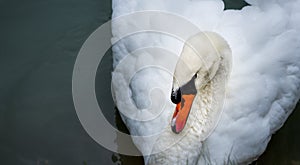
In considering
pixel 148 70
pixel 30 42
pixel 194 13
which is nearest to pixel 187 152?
pixel 148 70

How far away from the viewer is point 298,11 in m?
4.69

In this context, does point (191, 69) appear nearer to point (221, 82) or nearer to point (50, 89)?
point (221, 82)

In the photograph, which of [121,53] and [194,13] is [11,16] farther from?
[194,13]

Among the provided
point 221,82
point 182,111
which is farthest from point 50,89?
point 182,111

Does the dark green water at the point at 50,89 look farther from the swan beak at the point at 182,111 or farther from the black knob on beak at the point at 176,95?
the black knob on beak at the point at 176,95

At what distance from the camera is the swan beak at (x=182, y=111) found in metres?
3.49

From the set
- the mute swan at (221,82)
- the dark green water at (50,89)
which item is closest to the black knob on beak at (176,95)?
the mute swan at (221,82)

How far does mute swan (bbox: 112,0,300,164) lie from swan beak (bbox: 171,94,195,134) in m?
0.26

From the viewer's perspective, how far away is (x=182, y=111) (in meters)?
3.52

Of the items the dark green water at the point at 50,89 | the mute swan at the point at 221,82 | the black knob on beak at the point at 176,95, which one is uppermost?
the black knob on beak at the point at 176,95

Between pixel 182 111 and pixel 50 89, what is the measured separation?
229cm

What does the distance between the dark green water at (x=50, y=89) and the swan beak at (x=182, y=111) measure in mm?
1366

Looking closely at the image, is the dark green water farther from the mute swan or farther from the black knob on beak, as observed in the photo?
the black knob on beak

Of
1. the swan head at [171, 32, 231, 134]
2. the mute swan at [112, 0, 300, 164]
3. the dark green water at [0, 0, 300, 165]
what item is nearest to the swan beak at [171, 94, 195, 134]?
the swan head at [171, 32, 231, 134]
